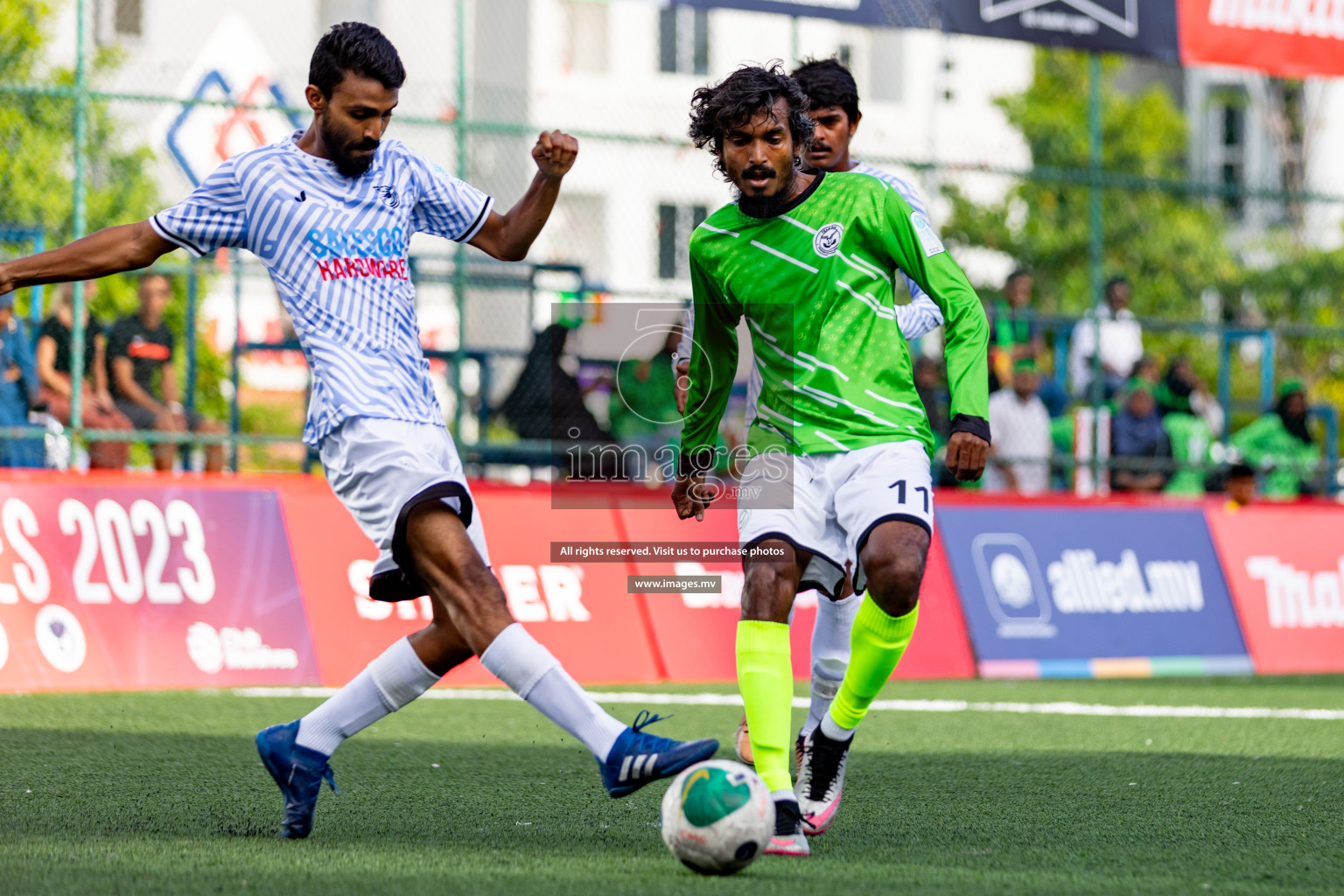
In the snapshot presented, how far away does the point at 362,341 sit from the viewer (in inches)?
189

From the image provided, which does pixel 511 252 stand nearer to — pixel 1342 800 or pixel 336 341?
pixel 336 341

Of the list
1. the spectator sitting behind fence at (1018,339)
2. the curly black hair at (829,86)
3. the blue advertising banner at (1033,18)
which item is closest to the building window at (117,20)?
the blue advertising banner at (1033,18)

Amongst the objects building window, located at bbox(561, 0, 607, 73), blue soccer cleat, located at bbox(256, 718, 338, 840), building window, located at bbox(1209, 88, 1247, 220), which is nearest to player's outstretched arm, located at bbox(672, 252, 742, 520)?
blue soccer cleat, located at bbox(256, 718, 338, 840)

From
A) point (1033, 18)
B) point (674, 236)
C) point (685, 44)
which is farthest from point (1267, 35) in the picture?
point (685, 44)

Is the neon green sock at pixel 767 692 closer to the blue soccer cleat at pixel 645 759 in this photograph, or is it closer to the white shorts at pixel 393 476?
the blue soccer cleat at pixel 645 759

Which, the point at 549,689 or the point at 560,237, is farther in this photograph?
the point at 560,237

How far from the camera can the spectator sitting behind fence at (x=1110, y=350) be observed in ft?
44.5

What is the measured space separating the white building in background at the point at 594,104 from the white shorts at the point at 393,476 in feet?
5.63

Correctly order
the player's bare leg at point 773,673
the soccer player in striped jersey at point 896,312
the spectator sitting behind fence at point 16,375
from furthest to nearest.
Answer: the spectator sitting behind fence at point 16,375 → the soccer player in striped jersey at point 896,312 → the player's bare leg at point 773,673

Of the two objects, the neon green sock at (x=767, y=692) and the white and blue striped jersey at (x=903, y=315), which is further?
the white and blue striped jersey at (x=903, y=315)

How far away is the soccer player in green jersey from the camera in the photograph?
4836mm

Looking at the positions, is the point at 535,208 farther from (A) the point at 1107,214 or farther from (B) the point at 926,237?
(A) the point at 1107,214

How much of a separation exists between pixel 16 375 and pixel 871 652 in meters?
7.04

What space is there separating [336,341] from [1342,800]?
3662 mm
